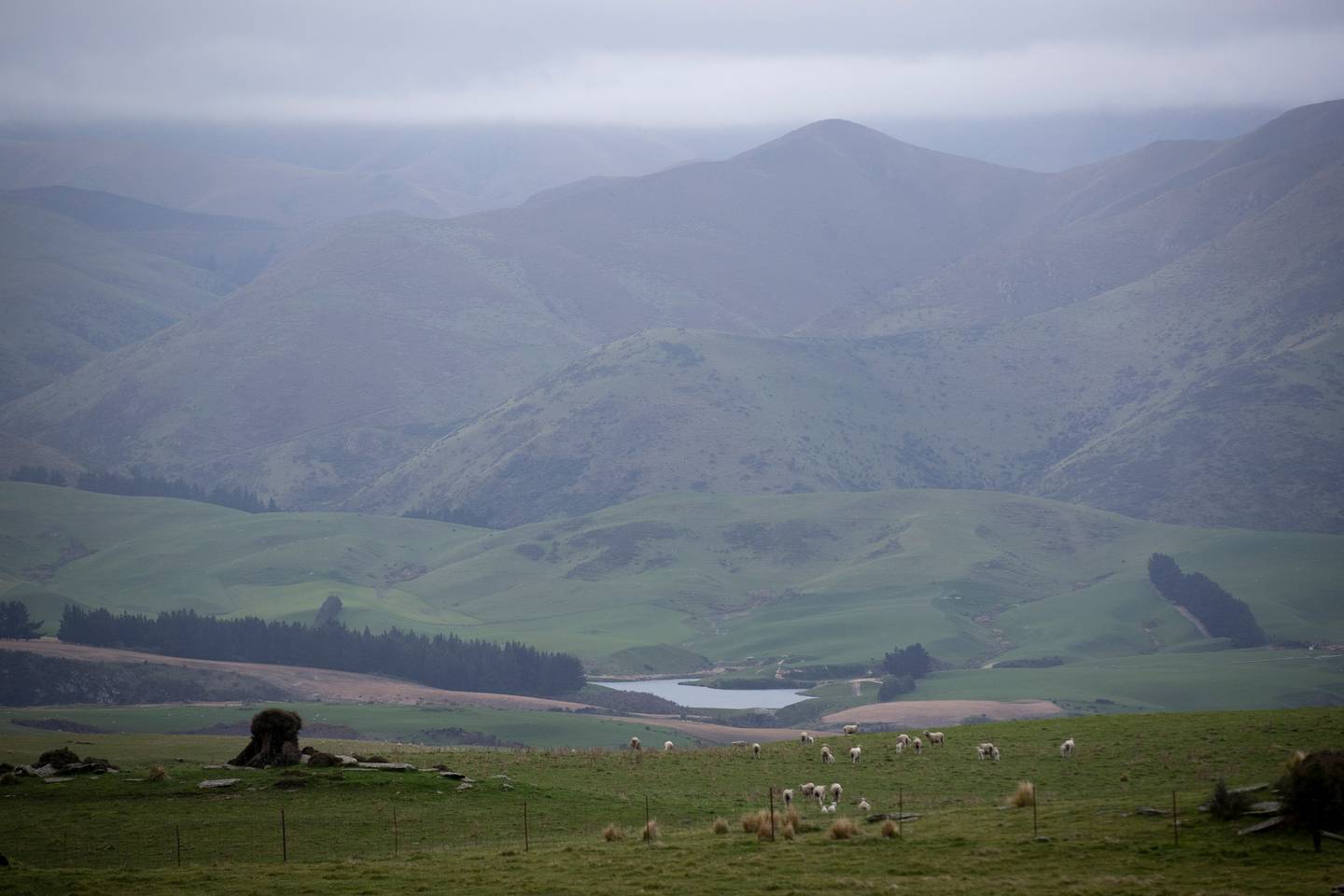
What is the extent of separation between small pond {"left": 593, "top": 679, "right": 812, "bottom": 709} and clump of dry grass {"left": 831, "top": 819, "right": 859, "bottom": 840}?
128415mm

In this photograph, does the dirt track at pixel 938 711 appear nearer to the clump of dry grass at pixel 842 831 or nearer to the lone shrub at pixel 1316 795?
the clump of dry grass at pixel 842 831

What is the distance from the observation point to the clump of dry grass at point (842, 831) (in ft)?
125

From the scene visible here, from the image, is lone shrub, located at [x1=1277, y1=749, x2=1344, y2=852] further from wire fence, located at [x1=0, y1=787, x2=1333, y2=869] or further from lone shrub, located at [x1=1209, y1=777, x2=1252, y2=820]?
wire fence, located at [x1=0, y1=787, x2=1333, y2=869]

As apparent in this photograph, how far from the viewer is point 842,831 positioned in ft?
125

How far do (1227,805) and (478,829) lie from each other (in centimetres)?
2000

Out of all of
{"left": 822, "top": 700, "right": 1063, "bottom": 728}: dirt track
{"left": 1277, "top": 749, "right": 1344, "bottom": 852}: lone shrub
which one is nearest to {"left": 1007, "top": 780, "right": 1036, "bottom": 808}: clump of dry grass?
{"left": 1277, "top": 749, "right": 1344, "bottom": 852}: lone shrub

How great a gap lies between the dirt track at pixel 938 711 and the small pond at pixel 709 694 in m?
13.2

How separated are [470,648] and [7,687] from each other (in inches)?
2249

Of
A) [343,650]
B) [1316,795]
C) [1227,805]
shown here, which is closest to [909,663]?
[343,650]

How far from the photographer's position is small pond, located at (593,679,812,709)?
171125mm

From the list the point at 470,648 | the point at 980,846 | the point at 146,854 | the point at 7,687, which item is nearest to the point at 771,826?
the point at 980,846

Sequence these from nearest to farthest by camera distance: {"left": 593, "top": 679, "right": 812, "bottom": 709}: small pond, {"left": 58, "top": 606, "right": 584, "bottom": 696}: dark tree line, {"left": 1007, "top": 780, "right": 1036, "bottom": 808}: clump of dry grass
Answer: {"left": 1007, "top": 780, "right": 1036, "bottom": 808}: clump of dry grass
{"left": 593, "top": 679, "right": 812, "bottom": 709}: small pond
{"left": 58, "top": 606, "right": 584, "bottom": 696}: dark tree line

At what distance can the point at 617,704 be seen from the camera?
547ft

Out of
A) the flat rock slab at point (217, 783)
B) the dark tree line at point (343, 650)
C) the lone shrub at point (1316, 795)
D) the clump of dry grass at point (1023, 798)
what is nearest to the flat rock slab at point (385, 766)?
the flat rock slab at point (217, 783)
